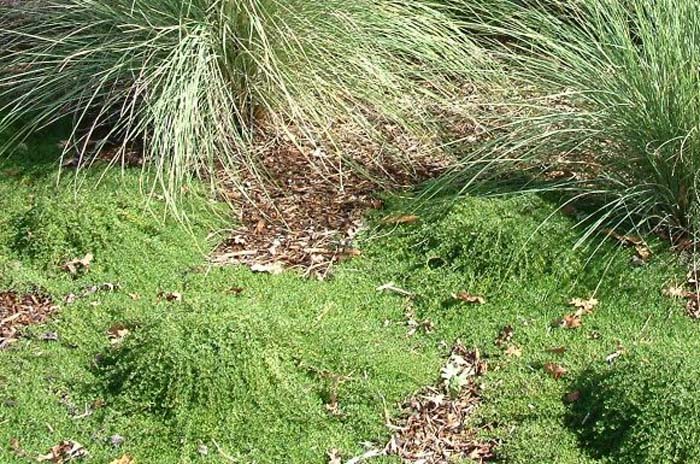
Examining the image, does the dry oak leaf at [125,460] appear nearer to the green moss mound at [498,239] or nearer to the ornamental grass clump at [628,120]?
the green moss mound at [498,239]

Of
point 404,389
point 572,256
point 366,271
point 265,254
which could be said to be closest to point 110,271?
point 265,254

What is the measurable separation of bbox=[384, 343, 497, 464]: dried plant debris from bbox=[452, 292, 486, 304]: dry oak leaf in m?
0.43

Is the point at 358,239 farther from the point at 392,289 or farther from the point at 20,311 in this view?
the point at 20,311

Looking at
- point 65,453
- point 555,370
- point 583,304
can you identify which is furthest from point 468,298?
point 65,453

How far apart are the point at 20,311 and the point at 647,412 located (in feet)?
9.46

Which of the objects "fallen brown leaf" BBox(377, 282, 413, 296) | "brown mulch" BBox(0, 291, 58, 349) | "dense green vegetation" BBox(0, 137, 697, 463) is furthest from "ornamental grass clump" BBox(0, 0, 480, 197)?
"fallen brown leaf" BBox(377, 282, 413, 296)

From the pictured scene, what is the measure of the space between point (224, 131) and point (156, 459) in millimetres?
2305

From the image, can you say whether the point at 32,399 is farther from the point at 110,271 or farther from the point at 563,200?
the point at 563,200

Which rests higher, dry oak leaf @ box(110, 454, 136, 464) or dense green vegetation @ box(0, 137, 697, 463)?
dense green vegetation @ box(0, 137, 697, 463)

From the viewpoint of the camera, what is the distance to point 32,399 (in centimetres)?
436

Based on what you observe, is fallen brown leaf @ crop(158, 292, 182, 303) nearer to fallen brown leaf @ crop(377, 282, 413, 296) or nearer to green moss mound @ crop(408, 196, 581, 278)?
fallen brown leaf @ crop(377, 282, 413, 296)

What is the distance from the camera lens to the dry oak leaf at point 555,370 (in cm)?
444

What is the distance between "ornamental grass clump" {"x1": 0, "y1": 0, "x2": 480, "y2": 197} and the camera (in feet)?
19.0

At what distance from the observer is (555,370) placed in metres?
4.46
